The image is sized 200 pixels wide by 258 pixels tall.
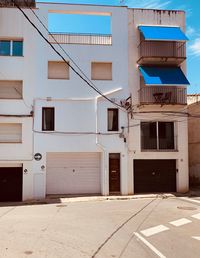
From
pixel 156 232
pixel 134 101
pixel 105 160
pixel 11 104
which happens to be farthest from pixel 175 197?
pixel 11 104

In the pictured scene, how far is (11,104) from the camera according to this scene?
2091 cm

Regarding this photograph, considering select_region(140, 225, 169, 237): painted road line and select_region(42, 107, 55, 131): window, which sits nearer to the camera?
select_region(140, 225, 169, 237): painted road line

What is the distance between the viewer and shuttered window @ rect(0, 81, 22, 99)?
21.2 metres

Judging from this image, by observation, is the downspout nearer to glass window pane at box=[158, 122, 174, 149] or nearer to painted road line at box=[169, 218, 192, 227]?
glass window pane at box=[158, 122, 174, 149]

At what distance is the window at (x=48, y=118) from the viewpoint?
69.3ft

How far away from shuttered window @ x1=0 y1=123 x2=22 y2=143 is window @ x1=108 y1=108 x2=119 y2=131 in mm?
5661

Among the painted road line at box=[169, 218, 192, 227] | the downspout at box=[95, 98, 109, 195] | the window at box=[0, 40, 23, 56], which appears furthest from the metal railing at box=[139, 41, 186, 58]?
the painted road line at box=[169, 218, 192, 227]

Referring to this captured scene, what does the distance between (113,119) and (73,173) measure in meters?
4.31

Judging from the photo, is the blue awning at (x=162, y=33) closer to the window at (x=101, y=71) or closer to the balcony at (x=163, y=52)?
the balcony at (x=163, y=52)

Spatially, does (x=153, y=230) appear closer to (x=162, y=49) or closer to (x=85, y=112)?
(x=85, y=112)

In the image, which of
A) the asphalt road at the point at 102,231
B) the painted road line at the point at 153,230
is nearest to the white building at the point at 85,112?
the asphalt road at the point at 102,231

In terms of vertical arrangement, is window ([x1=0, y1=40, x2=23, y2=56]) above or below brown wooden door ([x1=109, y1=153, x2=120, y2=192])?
above

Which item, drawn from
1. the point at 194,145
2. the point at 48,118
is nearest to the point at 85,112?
the point at 48,118

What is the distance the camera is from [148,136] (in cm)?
2206
